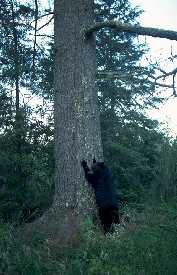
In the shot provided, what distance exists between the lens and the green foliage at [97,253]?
802cm

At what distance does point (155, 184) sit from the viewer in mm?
14602

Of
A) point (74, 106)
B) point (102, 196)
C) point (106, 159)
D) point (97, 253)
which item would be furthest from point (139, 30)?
point (106, 159)

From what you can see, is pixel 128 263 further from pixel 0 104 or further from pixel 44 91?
pixel 44 91

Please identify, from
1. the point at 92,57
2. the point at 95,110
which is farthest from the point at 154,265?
the point at 92,57

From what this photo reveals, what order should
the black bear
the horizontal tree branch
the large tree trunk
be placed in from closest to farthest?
the horizontal tree branch → the black bear → the large tree trunk

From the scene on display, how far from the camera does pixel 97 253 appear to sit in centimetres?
862

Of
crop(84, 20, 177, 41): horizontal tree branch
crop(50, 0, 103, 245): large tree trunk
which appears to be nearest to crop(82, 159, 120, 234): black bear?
crop(50, 0, 103, 245): large tree trunk

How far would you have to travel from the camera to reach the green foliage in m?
8.02

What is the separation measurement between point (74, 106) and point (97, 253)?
10.4 ft

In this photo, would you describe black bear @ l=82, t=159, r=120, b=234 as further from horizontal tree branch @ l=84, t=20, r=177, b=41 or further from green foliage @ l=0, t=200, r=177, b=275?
horizontal tree branch @ l=84, t=20, r=177, b=41

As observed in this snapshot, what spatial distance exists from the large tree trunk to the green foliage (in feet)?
3.02

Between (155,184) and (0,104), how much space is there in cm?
517

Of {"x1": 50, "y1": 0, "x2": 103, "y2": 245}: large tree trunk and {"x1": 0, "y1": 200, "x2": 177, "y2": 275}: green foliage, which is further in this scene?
{"x1": 50, "y1": 0, "x2": 103, "y2": 245}: large tree trunk

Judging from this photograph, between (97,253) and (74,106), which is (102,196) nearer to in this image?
(97,253)
